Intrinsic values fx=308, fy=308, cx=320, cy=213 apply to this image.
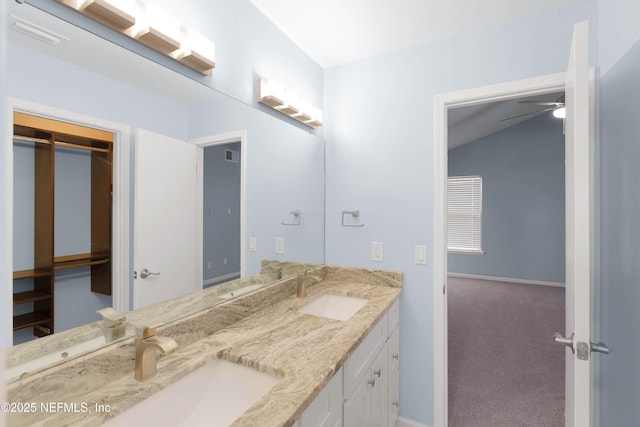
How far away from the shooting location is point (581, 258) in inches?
38.6

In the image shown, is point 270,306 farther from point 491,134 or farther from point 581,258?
point 491,134

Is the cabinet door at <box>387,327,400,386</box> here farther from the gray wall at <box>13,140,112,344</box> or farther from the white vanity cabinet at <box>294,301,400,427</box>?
the gray wall at <box>13,140,112,344</box>

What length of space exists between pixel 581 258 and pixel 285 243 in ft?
4.55

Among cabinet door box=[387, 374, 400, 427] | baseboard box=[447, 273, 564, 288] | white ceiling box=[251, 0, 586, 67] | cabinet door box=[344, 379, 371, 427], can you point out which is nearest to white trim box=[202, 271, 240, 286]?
cabinet door box=[344, 379, 371, 427]

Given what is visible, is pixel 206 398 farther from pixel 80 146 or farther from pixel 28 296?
pixel 80 146

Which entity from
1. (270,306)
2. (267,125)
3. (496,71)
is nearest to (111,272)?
(270,306)

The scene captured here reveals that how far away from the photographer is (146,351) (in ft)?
2.95

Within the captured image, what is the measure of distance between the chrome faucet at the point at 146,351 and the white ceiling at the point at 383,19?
166 cm

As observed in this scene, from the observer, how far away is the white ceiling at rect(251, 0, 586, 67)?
163cm

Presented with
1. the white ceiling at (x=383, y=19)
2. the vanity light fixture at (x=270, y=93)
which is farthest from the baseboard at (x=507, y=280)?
the vanity light fixture at (x=270, y=93)

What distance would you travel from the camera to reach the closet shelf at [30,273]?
0.71m

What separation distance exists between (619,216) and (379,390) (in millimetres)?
1312

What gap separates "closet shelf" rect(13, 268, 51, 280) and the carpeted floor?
2.33 metres

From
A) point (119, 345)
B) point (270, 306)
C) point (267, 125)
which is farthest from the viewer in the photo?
point (267, 125)
